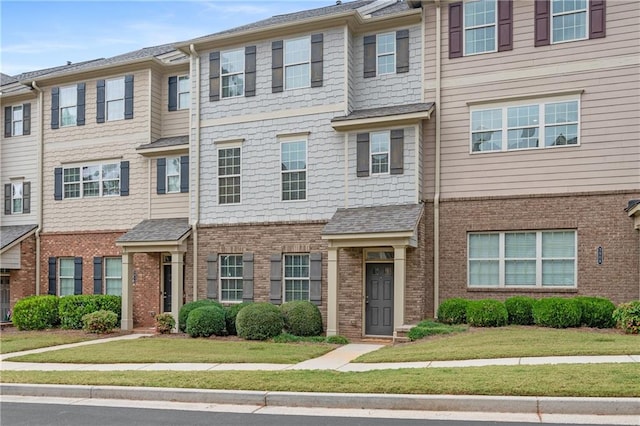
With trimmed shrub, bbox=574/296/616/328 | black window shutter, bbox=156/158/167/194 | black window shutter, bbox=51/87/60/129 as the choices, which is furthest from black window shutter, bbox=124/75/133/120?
trimmed shrub, bbox=574/296/616/328

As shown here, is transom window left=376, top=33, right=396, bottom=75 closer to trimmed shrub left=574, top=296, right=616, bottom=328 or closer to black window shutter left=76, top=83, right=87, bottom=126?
trimmed shrub left=574, top=296, right=616, bottom=328

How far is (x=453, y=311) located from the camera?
A: 16.1 m

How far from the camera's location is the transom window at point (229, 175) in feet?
65.0

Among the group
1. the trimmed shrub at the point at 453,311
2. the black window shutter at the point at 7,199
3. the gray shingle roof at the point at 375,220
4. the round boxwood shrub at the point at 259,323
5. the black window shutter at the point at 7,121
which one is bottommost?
the round boxwood shrub at the point at 259,323

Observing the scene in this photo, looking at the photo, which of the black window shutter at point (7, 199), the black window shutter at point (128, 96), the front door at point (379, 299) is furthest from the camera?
the black window shutter at point (7, 199)

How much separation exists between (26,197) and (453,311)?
58.6 feet

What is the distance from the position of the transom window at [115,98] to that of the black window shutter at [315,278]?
9744mm

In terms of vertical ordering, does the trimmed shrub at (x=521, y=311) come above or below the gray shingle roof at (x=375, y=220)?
below

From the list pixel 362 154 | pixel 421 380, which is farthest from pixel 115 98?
pixel 421 380

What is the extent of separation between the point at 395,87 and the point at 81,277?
536 inches

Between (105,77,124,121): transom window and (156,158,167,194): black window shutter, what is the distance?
263 centimetres

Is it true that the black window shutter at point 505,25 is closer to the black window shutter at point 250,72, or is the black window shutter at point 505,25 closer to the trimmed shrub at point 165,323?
the black window shutter at point 250,72

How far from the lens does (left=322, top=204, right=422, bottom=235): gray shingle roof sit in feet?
53.1

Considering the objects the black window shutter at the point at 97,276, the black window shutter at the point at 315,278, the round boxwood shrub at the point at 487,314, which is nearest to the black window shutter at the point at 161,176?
the black window shutter at the point at 97,276
